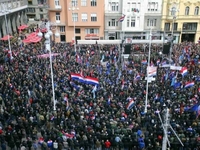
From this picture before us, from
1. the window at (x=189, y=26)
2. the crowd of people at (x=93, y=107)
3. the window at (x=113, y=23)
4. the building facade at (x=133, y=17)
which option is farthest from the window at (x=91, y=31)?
the crowd of people at (x=93, y=107)

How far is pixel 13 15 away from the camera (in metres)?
51.8

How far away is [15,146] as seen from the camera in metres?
16.3

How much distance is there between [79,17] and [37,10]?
17056 millimetres

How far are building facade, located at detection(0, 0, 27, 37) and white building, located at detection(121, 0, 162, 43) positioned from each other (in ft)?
68.6

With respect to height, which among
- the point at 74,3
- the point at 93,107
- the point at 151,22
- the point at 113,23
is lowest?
the point at 93,107

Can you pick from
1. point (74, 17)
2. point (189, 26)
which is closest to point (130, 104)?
point (74, 17)

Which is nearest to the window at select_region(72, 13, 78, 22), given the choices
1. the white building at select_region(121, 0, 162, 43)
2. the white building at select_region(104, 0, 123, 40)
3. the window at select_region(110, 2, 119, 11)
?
the white building at select_region(104, 0, 123, 40)

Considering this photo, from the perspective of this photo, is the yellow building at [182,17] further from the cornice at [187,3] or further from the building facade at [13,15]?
the building facade at [13,15]

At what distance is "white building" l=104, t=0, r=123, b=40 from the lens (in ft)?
146

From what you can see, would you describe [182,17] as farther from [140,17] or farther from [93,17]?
[93,17]

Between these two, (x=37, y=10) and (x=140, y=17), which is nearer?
(x=140, y=17)

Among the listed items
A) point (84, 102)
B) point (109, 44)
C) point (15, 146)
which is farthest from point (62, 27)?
point (15, 146)

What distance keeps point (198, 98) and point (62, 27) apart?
32235 mm

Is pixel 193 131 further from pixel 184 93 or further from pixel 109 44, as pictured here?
pixel 109 44
